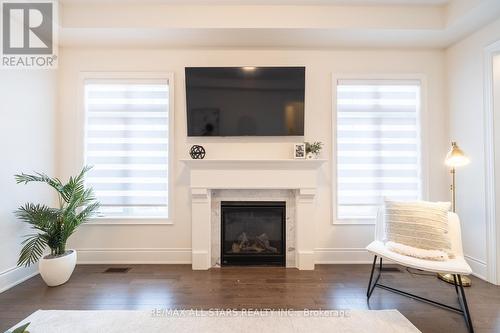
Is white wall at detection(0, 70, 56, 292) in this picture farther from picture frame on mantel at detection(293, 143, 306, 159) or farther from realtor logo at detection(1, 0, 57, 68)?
picture frame on mantel at detection(293, 143, 306, 159)

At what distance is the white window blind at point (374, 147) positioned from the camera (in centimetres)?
312

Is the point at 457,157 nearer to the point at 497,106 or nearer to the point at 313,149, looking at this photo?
the point at 497,106

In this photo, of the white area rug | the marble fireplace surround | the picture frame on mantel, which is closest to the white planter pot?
the white area rug

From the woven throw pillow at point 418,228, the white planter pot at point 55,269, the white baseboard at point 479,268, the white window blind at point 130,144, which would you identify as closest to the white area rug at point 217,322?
the white planter pot at point 55,269

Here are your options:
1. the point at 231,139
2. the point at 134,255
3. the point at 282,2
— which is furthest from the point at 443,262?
the point at 134,255

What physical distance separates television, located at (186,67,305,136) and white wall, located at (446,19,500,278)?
192cm

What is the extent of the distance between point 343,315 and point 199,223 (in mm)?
1782

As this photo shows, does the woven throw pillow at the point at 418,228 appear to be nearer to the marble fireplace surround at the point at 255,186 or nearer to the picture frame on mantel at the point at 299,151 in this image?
the marble fireplace surround at the point at 255,186

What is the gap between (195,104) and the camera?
9.93 feet

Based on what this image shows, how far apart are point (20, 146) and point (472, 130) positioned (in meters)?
5.08

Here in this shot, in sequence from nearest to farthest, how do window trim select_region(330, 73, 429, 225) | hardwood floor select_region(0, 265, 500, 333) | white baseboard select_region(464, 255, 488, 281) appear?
1. hardwood floor select_region(0, 265, 500, 333)
2. white baseboard select_region(464, 255, 488, 281)
3. window trim select_region(330, 73, 429, 225)

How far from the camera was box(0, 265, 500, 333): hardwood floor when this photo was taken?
204 centimetres

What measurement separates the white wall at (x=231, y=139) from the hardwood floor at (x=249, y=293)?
1.00 ft

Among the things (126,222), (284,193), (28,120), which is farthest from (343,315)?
(28,120)
